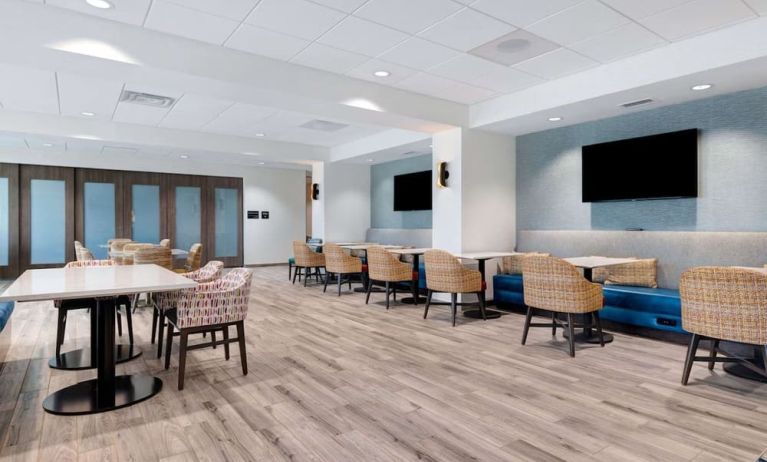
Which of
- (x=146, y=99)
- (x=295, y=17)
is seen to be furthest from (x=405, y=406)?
(x=146, y=99)

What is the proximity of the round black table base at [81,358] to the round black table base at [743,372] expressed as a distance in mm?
5100

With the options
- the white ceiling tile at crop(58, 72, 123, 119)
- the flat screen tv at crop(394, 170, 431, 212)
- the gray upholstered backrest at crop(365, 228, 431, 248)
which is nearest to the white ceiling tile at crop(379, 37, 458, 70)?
the white ceiling tile at crop(58, 72, 123, 119)

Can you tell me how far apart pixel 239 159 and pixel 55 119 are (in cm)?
362

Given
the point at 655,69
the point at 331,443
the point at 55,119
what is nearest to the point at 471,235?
the point at 655,69

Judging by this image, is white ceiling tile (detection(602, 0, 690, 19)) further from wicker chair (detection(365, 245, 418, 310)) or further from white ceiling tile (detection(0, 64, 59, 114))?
white ceiling tile (detection(0, 64, 59, 114))

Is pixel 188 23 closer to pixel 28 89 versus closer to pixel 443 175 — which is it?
pixel 28 89

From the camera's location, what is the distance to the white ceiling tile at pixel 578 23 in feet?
12.1

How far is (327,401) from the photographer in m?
3.05

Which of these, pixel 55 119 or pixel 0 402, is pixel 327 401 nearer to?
pixel 0 402

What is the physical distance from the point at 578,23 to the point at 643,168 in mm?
2331

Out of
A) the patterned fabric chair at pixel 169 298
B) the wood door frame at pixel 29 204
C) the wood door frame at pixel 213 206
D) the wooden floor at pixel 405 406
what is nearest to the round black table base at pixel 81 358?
the wooden floor at pixel 405 406

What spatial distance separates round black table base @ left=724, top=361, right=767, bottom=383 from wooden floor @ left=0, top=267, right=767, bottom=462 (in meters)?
0.08

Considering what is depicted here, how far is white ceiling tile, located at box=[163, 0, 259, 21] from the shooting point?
11.5ft

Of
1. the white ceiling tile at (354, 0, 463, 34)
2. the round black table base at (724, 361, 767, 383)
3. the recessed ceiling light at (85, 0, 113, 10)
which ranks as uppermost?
the white ceiling tile at (354, 0, 463, 34)
